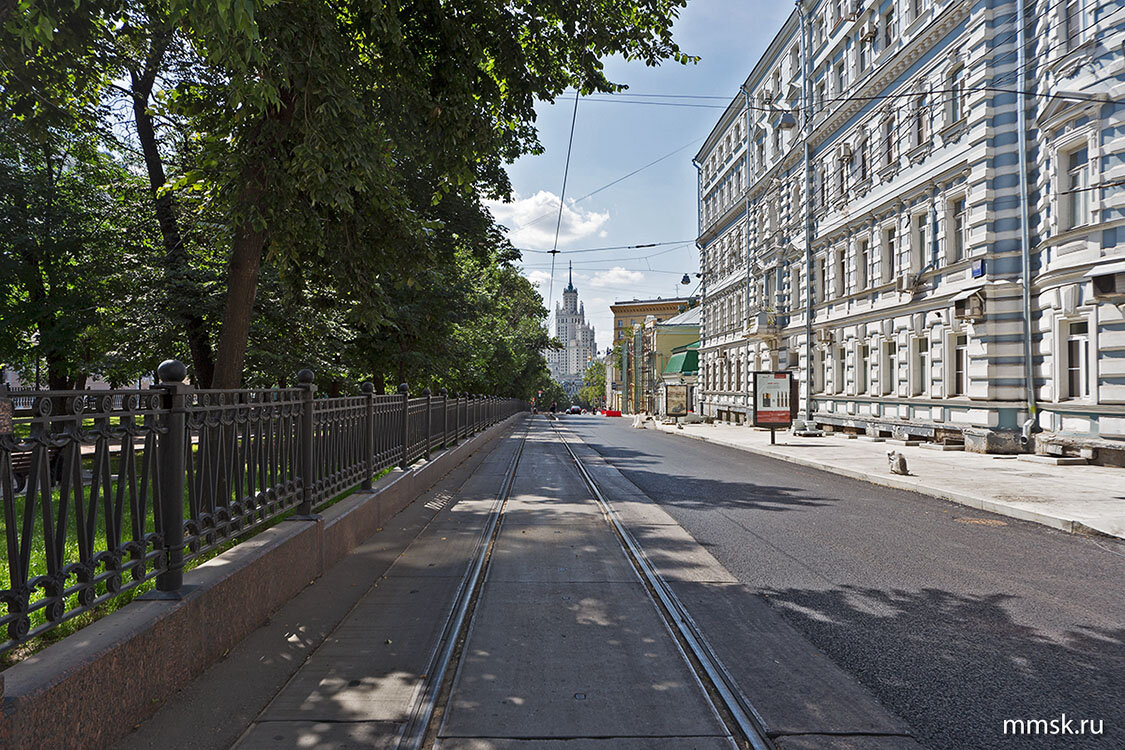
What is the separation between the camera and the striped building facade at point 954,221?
552 inches

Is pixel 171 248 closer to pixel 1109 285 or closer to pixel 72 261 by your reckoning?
pixel 72 261

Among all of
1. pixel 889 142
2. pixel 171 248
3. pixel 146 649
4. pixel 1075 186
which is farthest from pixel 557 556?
pixel 889 142

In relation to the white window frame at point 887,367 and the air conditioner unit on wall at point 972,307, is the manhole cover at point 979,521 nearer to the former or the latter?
the air conditioner unit on wall at point 972,307

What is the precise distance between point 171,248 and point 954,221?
65.0ft

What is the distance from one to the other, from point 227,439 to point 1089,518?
29.9 feet

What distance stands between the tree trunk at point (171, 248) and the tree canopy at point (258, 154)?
0.04 metres

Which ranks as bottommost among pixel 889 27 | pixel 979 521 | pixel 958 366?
pixel 979 521

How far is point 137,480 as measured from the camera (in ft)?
10.6

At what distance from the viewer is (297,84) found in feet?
20.0

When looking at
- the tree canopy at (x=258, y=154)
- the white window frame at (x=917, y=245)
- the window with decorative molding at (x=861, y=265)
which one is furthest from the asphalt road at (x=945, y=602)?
the window with decorative molding at (x=861, y=265)

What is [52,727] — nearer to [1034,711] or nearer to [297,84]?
[1034,711]

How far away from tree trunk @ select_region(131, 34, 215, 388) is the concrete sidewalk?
1257 centimetres

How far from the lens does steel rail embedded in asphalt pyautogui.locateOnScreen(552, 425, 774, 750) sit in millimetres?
3076

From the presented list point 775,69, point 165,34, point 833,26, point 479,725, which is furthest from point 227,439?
point 775,69
